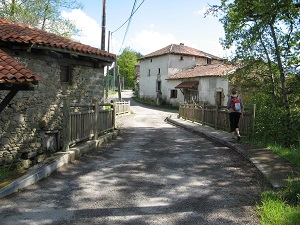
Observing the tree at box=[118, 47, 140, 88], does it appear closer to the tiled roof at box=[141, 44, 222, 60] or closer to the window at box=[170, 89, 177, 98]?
the tiled roof at box=[141, 44, 222, 60]

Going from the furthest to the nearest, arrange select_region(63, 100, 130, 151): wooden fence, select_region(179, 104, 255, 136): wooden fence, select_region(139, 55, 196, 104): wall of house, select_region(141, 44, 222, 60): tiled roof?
select_region(139, 55, 196, 104): wall of house
select_region(141, 44, 222, 60): tiled roof
select_region(179, 104, 255, 136): wooden fence
select_region(63, 100, 130, 151): wooden fence

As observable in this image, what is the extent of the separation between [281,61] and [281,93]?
3.97 feet

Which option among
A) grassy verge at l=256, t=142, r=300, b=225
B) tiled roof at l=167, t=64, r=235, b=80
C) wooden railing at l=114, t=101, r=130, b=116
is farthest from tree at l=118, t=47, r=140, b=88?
grassy verge at l=256, t=142, r=300, b=225

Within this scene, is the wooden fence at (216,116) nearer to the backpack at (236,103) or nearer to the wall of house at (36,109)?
the backpack at (236,103)

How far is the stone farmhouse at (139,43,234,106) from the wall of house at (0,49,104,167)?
19.4 meters

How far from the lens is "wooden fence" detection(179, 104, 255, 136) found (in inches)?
384

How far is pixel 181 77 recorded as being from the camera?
34250mm

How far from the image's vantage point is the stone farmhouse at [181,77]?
29.3m

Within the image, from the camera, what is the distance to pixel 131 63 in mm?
64188

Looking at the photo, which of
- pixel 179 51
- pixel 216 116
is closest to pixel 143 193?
pixel 216 116

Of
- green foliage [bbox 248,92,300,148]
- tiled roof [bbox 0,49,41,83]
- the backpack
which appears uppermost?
tiled roof [bbox 0,49,41,83]

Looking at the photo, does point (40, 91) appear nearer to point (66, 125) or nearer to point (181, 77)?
point (66, 125)

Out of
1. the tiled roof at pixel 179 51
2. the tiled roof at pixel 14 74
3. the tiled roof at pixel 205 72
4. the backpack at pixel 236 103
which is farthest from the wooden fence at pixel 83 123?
the tiled roof at pixel 179 51

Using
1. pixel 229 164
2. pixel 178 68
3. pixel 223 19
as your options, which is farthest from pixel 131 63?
pixel 229 164
